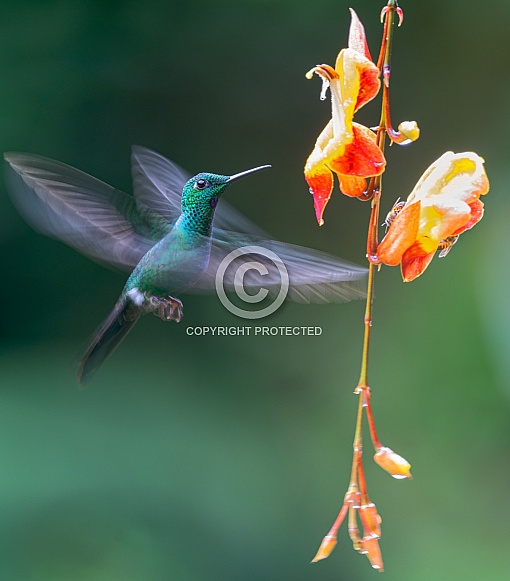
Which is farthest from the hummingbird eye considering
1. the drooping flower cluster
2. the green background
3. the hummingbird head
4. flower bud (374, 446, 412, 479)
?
the green background

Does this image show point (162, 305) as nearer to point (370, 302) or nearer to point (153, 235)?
point (153, 235)

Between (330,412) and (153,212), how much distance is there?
45.8 inches

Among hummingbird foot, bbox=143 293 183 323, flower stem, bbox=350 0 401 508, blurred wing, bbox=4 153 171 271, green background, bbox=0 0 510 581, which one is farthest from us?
green background, bbox=0 0 510 581

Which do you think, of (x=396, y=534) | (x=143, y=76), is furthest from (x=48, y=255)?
(x=396, y=534)

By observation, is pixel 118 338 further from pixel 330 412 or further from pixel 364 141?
pixel 330 412

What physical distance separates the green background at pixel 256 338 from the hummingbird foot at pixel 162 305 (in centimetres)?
95

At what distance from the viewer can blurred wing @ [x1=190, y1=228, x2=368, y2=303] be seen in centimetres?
69

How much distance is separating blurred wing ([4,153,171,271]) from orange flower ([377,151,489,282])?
0.30 m

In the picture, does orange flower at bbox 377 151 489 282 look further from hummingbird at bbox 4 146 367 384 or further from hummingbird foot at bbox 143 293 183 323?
hummingbird foot at bbox 143 293 183 323

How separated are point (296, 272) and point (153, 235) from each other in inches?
9.9

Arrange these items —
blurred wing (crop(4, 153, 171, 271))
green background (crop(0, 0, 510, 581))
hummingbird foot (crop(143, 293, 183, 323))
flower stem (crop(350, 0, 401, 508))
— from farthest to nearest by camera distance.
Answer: green background (crop(0, 0, 510, 581)) < hummingbird foot (crop(143, 293, 183, 323)) < blurred wing (crop(4, 153, 171, 271)) < flower stem (crop(350, 0, 401, 508))

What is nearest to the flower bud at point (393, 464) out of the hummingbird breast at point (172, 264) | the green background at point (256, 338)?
the hummingbird breast at point (172, 264)

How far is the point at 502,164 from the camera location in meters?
2.00

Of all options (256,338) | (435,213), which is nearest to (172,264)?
(435,213)
